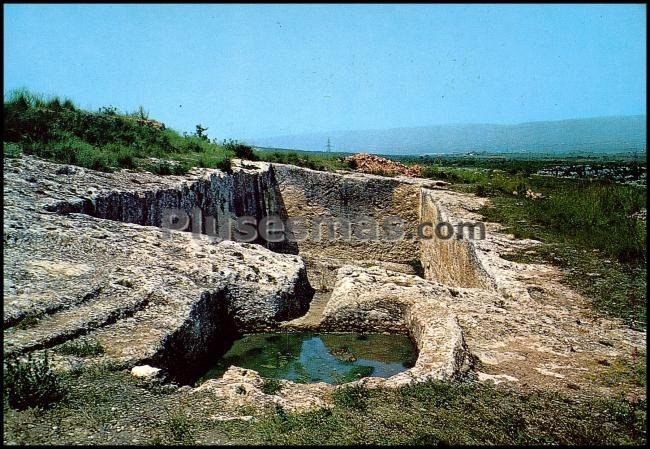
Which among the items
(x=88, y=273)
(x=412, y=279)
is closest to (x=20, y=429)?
(x=88, y=273)

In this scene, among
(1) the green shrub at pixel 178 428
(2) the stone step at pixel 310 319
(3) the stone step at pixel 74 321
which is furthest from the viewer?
(2) the stone step at pixel 310 319

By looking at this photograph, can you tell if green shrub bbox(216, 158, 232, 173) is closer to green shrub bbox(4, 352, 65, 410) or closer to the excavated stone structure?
the excavated stone structure

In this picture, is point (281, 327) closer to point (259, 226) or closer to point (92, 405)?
point (92, 405)

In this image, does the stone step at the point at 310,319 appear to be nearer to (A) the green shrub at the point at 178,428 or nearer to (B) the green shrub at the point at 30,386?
(A) the green shrub at the point at 178,428

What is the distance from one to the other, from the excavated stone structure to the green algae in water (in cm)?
19

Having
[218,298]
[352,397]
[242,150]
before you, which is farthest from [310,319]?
[242,150]

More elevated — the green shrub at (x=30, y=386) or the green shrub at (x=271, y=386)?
the green shrub at (x=30, y=386)

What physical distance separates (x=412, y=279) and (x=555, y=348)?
119 inches

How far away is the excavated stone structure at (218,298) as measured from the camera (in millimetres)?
5871

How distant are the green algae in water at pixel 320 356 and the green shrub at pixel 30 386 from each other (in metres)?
2.41

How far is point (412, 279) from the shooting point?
9.24 m

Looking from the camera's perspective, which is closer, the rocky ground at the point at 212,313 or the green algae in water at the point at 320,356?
the rocky ground at the point at 212,313

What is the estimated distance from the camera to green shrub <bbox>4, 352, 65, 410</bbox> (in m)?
4.46

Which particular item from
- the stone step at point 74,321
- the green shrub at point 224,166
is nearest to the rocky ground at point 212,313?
the stone step at point 74,321
